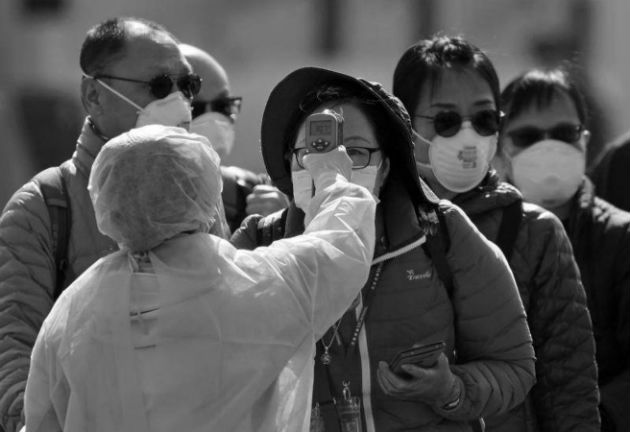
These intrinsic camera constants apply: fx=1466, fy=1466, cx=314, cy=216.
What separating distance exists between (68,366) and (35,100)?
43.6 ft

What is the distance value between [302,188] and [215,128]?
2.10 metres

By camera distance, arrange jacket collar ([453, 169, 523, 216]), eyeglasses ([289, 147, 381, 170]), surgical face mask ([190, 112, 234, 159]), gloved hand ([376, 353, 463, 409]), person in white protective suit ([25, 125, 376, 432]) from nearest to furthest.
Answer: person in white protective suit ([25, 125, 376, 432]) < gloved hand ([376, 353, 463, 409]) < eyeglasses ([289, 147, 381, 170]) < jacket collar ([453, 169, 523, 216]) < surgical face mask ([190, 112, 234, 159])

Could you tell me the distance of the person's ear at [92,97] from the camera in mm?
5008

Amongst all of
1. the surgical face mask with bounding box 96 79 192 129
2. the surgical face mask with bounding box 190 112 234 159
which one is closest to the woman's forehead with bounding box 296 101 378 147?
the surgical face mask with bounding box 96 79 192 129

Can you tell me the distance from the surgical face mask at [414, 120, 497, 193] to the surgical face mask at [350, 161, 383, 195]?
0.94 meters

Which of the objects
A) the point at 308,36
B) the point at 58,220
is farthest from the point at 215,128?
the point at 308,36

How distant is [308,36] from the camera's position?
16844mm

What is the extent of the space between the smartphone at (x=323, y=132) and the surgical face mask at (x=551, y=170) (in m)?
1.89

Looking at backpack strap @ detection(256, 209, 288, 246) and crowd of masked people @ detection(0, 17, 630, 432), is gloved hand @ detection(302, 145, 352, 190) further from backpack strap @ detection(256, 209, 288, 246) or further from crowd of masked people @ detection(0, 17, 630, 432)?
backpack strap @ detection(256, 209, 288, 246)

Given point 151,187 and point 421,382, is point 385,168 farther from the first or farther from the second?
point 151,187

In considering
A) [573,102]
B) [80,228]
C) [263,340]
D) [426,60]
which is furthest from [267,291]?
[573,102]

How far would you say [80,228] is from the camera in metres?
4.57

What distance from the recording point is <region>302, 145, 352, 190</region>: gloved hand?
3.67 metres

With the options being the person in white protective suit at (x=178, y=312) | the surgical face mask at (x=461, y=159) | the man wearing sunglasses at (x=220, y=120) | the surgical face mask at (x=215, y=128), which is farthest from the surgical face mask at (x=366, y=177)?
the surgical face mask at (x=215, y=128)
